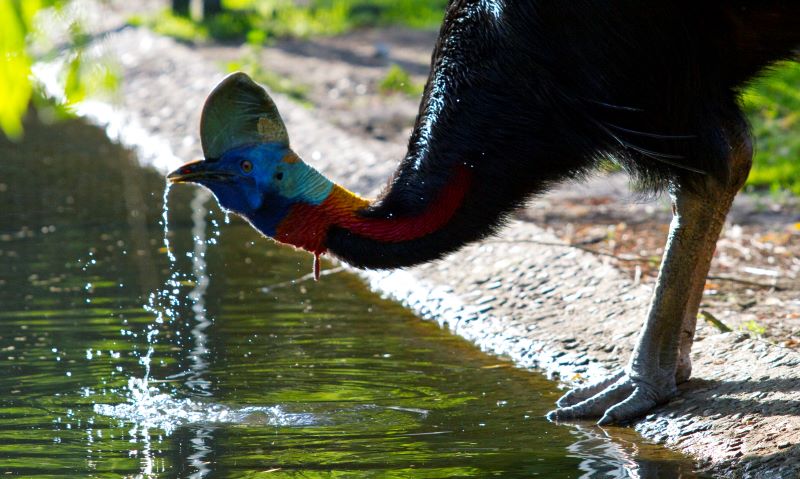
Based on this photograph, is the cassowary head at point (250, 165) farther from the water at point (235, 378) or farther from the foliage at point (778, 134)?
the foliage at point (778, 134)

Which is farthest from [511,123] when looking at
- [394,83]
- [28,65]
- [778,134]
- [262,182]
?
[394,83]

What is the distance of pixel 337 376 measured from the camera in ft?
19.0

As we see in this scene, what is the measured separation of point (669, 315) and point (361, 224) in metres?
1.34

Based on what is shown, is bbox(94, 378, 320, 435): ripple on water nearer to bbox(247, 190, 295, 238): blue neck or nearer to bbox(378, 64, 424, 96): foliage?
bbox(247, 190, 295, 238): blue neck

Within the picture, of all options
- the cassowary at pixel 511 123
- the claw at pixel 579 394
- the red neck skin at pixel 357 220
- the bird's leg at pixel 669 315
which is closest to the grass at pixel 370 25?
the bird's leg at pixel 669 315

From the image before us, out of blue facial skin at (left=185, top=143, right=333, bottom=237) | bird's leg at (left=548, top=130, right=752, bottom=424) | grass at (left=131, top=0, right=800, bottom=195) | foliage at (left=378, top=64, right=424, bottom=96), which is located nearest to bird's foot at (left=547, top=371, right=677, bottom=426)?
bird's leg at (left=548, top=130, right=752, bottom=424)

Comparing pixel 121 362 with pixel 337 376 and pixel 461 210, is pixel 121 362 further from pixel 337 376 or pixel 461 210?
pixel 461 210

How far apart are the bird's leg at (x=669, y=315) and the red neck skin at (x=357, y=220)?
103 centimetres

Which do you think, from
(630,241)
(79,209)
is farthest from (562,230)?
(79,209)

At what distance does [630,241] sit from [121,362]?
10.6ft

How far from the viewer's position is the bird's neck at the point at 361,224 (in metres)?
4.71

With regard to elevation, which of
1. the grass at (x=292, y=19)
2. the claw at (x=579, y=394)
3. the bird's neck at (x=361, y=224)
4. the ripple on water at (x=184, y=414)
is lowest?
the claw at (x=579, y=394)

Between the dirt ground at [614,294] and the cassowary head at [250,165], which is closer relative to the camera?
the cassowary head at [250,165]

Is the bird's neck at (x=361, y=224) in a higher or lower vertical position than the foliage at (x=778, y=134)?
lower
